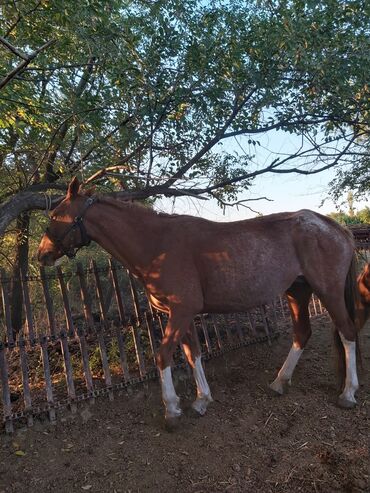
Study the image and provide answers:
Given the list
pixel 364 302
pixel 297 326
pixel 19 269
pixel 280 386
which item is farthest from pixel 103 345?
pixel 19 269

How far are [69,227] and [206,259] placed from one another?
151 centimetres

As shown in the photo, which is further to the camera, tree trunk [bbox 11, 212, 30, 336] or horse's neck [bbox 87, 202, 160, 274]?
tree trunk [bbox 11, 212, 30, 336]

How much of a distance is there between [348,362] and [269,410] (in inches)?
43.0

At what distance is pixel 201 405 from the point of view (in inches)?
154

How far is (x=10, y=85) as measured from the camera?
4.04 metres

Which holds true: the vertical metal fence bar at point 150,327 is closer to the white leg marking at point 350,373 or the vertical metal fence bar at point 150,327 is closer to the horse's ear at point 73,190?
the horse's ear at point 73,190

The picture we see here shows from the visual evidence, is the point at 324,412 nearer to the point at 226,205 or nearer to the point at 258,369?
the point at 258,369

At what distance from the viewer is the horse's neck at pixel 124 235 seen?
3816 mm

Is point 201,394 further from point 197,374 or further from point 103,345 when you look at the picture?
point 103,345

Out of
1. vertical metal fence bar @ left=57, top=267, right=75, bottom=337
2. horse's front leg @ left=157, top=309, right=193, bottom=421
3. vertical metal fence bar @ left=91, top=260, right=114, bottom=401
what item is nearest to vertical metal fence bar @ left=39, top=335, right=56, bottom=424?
vertical metal fence bar @ left=57, top=267, right=75, bottom=337

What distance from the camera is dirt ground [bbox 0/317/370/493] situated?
2928mm

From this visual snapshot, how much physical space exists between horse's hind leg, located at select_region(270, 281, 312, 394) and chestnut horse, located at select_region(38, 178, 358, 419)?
0.03 m

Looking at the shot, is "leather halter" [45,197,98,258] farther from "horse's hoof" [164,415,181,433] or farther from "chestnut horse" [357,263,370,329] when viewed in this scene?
"chestnut horse" [357,263,370,329]

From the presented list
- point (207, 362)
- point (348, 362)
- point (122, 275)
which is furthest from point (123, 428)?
point (122, 275)
